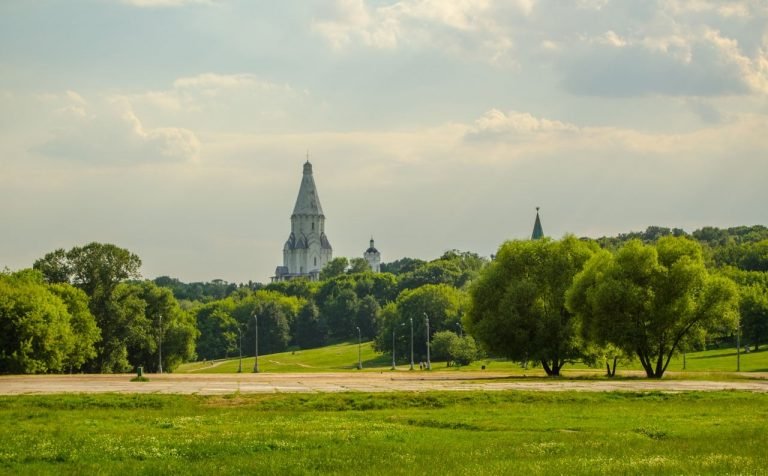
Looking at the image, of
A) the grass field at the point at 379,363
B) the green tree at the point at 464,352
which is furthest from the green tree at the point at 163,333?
the green tree at the point at 464,352

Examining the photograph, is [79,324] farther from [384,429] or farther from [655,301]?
[384,429]

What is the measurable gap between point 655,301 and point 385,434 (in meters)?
41.0

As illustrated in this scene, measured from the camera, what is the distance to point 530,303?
76750 mm

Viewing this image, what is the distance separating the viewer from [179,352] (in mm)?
117750

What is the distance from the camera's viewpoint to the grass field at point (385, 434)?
2423 cm

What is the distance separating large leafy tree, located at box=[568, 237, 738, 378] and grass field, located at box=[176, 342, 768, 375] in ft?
61.7

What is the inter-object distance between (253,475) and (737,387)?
36.9 m

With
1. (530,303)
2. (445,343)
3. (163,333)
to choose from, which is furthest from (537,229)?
(530,303)

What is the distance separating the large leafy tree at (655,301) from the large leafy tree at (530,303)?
5526mm

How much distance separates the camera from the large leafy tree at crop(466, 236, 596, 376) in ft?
249

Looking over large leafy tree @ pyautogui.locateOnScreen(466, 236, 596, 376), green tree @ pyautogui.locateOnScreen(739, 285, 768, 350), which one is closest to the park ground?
large leafy tree @ pyautogui.locateOnScreen(466, 236, 596, 376)

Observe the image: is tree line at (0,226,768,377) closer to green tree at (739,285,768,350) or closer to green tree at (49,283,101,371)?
green tree at (49,283,101,371)

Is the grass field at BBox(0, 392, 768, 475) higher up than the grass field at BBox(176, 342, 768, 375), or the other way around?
the grass field at BBox(0, 392, 768, 475)

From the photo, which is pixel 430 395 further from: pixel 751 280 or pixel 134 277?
pixel 751 280
